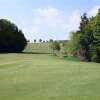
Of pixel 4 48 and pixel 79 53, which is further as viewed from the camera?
pixel 4 48

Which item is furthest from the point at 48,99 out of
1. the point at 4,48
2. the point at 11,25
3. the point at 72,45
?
the point at 11,25

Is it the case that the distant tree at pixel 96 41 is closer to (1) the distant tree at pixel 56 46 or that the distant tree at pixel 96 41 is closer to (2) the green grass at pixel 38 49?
(1) the distant tree at pixel 56 46

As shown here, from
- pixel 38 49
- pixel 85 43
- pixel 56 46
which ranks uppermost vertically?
pixel 85 43

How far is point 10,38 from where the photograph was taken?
125 metres

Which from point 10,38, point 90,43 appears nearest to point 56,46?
point 10,38

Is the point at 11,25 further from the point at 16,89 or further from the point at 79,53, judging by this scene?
the point at 16,89

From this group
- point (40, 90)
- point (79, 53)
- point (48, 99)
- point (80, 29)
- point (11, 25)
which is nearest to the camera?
point (48, 99)

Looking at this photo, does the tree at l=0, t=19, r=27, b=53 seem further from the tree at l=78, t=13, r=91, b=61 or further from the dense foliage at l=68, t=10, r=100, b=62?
the tree at l=78, t=13, r=91, b=61

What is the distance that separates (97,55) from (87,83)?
59.7 meters

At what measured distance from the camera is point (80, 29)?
102 meters

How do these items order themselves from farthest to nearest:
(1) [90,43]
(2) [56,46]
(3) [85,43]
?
(2) [56,46], (3) [85,43], (1) [90,43]

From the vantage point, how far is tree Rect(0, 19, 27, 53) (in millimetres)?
122875

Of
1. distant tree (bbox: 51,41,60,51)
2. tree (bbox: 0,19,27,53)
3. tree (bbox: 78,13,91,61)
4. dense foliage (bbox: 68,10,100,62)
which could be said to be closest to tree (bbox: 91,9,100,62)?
dense foliage (bbox: 68,10,100,62)

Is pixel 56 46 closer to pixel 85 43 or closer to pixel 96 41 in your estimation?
pixel 85 43
